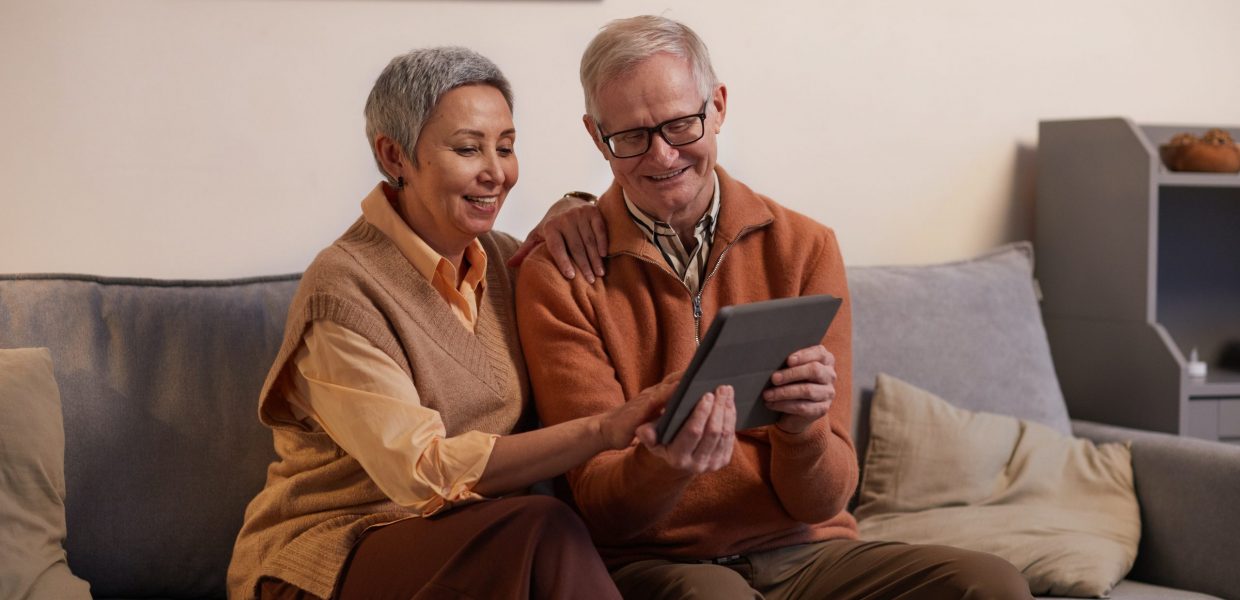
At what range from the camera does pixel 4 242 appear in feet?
7.14

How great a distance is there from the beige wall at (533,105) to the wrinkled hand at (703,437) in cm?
104

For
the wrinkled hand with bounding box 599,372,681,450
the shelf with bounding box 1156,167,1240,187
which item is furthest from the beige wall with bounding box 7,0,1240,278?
the wrinkled hand with bounding box 599,372,681,450

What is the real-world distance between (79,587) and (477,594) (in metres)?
0.70

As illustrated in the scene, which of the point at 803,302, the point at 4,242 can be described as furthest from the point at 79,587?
the point at 803,302

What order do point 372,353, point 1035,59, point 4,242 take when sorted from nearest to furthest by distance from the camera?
point 372,353, point 4,242, point 1035,59

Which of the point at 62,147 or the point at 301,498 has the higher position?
the point at 62,147

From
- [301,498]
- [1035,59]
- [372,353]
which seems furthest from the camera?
[1035,59]

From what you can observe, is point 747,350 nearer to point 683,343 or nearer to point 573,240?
point 683,343

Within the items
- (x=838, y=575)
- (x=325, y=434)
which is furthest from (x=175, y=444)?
(x=838, y=575)

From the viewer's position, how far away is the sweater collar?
1798mm

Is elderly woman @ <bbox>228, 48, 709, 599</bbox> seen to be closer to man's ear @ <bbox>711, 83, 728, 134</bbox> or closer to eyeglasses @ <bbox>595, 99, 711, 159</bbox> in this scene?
eyeglasses @ <bbox>595, 99, 711, 159</bbox>

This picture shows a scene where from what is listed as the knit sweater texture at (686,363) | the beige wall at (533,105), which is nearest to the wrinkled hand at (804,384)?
the knit sweater texture at (686,363)

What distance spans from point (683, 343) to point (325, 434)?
52 centimetres

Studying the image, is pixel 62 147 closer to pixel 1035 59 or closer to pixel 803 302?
pixel 803 302
